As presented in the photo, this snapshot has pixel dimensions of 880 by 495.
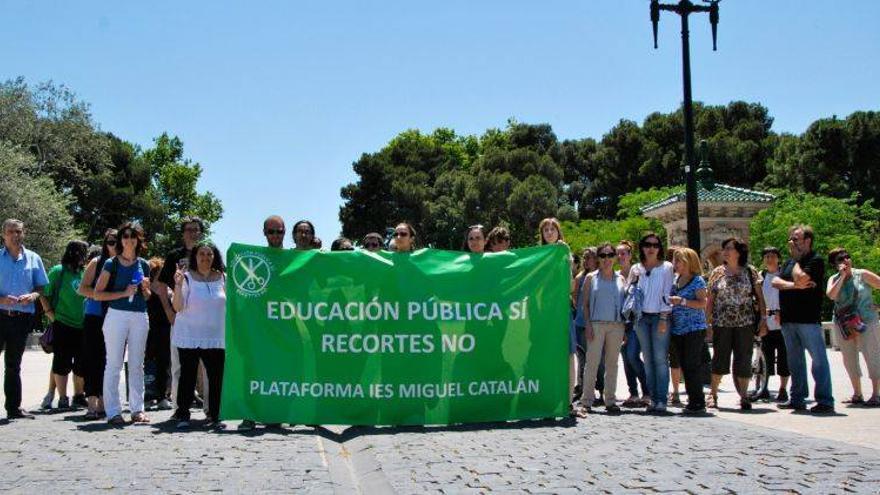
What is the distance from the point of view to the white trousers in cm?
959

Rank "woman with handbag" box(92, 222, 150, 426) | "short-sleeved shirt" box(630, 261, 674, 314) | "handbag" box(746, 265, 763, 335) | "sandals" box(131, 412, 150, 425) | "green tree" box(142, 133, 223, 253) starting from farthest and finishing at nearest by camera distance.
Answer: "green tree" box(142, 133, 223, 253), "handbag" box(746, 265, 763, 335), "short-sleeved shirt" box(630, 261, 674, 314), "sandals" box(131, 412, 150, 425), "woman with handbag" box(92, 222, 150, 426)

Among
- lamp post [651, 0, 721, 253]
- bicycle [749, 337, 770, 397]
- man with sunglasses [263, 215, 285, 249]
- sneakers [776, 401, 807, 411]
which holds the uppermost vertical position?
lamp post [651, 0, 721, 253]

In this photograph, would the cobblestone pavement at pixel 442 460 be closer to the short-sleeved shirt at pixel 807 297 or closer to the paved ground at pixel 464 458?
the paved ground at pixel 464 458

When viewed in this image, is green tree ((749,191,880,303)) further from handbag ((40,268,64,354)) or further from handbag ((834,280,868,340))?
handbag ((40,268,64,354))

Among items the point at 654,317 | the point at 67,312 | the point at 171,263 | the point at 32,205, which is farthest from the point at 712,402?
the point at 32,205

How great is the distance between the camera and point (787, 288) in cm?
1085

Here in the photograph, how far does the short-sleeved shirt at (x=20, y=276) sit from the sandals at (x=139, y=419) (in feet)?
6.15

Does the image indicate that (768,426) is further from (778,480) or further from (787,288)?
(778,480)

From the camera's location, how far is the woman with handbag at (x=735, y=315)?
35.9ft

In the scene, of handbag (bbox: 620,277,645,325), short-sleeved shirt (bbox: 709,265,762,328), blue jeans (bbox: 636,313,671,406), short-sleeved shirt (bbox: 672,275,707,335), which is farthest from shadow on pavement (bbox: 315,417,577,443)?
short-sleeved shirt (bbox: 709,265,762,328)

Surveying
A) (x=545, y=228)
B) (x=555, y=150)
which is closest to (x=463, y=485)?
(x=545, y=228)

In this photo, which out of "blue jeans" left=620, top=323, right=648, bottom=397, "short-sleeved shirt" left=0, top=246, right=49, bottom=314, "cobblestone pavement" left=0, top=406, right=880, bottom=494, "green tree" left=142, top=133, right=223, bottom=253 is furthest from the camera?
"green tree" left=142, top=133, right=223, bottom=253

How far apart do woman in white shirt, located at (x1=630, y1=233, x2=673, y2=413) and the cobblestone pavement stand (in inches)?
45.0

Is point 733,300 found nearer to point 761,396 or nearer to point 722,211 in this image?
point 761,396
